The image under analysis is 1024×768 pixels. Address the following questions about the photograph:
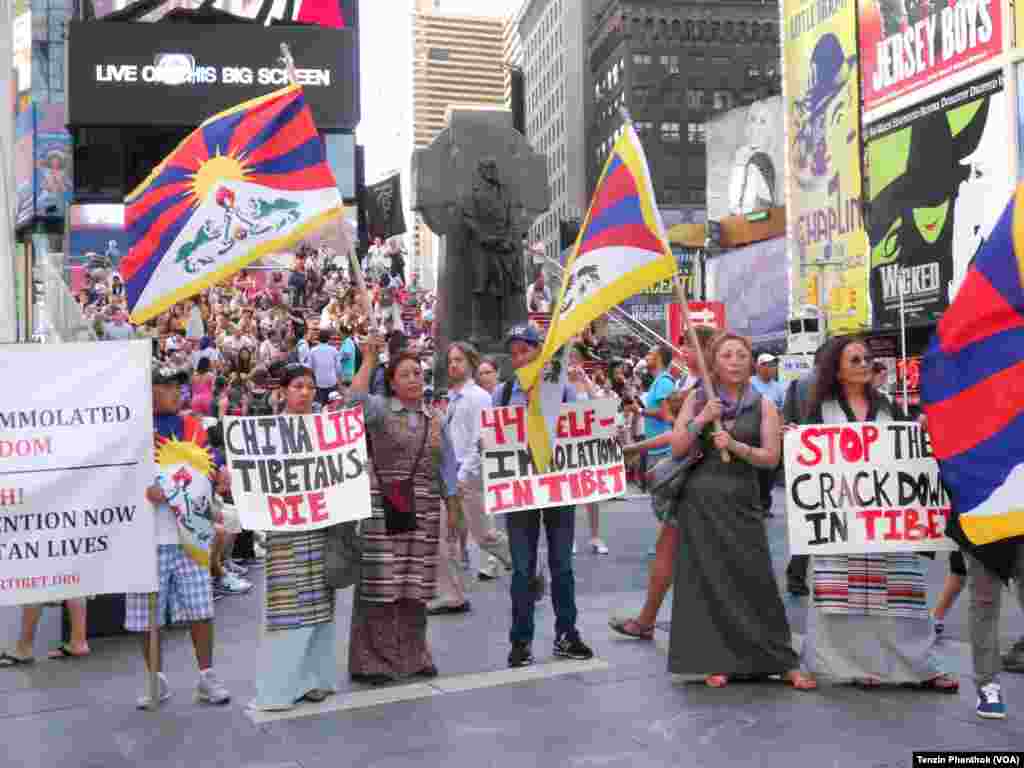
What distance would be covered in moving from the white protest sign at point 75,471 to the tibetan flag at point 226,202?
423 mm

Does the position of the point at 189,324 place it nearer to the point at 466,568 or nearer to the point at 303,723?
the point at 466,568

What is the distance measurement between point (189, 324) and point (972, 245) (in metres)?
21.6

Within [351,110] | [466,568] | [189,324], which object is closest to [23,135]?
[351,110]

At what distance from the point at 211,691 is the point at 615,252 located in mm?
3179

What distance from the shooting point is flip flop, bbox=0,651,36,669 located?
753 centimetres

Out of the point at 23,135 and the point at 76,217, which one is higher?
the point at 23,135

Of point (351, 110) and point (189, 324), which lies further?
point (351, 110)

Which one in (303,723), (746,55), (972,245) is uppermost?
(746,55)

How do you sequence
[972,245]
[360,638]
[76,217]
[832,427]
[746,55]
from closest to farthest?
[832,427] → [360,638] → [972,245] → [76,217] → [746,55]

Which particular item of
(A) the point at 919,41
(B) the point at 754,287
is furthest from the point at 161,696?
(B) the point at 754,287

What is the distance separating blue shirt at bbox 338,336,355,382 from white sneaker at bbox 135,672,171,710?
11.9 meters

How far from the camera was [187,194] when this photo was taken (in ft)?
22.2

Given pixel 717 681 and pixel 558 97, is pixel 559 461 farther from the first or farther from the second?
pixel 558 97

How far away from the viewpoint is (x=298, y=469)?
638 centimetres
